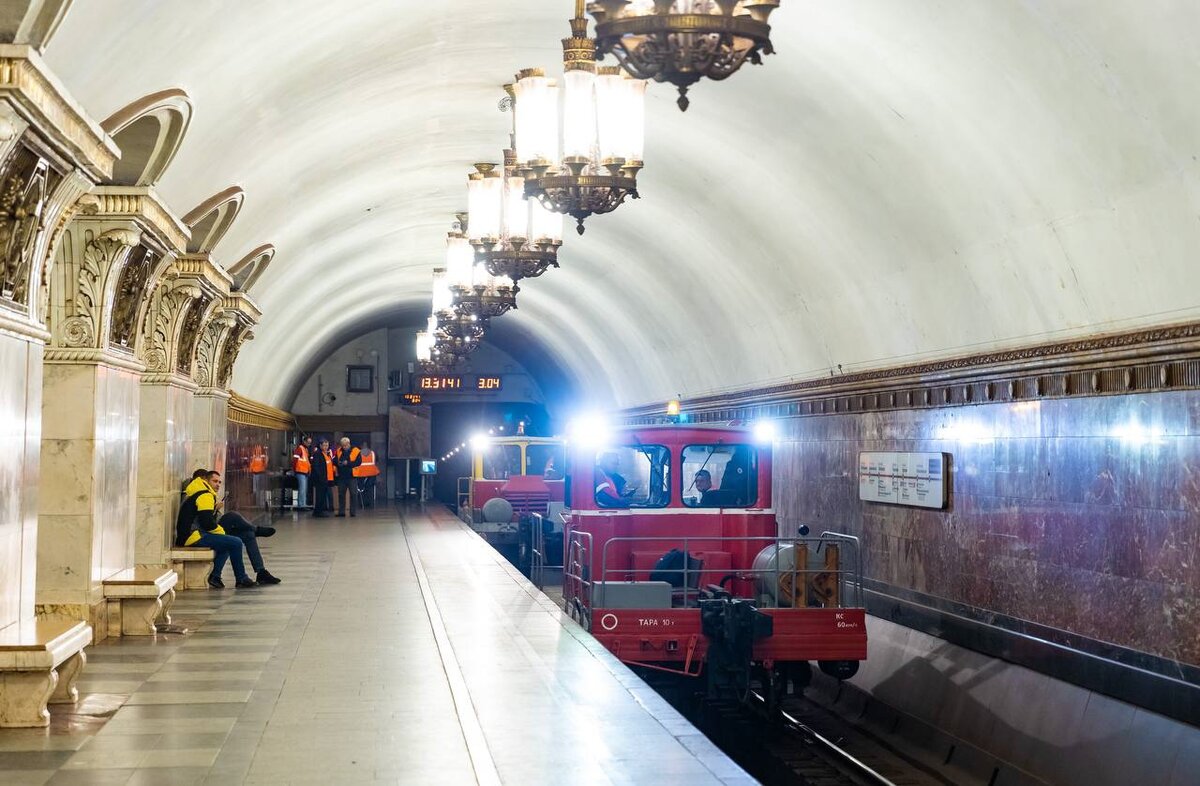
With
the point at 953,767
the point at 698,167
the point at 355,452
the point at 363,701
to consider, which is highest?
the point at 698,167

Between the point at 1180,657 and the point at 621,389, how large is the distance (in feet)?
62.6

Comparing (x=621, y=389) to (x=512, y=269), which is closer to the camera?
(x=512, y=269)

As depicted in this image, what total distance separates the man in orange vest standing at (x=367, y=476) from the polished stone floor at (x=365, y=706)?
16.7 meters

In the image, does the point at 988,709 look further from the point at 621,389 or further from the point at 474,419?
the point at 474,419

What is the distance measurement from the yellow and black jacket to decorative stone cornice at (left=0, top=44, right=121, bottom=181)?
707 cm

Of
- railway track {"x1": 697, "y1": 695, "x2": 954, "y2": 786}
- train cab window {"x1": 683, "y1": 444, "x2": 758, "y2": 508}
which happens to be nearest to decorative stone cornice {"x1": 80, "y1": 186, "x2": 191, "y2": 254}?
train cab window {"x1": 683, "y1": 444, "x2": 758, "y2": 508}

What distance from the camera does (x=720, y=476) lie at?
12.6 meters

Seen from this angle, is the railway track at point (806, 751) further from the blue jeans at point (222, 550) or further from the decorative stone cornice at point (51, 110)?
the decorative stone cornice at point (51, 110)

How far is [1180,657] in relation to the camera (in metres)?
8.41

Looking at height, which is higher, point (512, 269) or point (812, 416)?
point (512, 269)

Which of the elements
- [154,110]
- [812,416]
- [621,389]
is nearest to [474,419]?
[621,389]

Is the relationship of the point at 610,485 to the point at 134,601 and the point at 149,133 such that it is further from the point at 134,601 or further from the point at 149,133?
the point at 149,133

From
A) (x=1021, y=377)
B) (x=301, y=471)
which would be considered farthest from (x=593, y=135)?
(x=301, y=471)

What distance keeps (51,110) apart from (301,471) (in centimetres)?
2564
